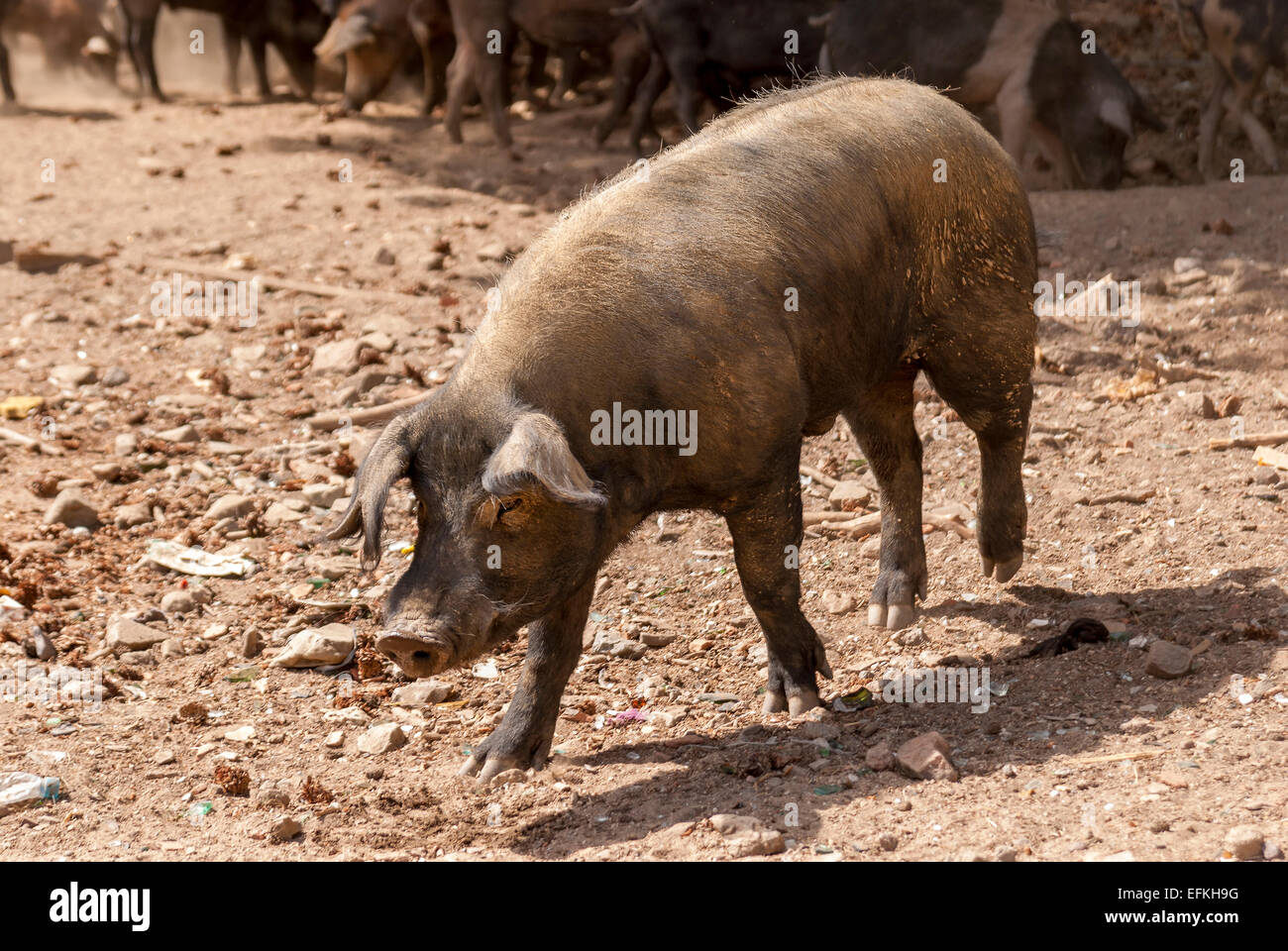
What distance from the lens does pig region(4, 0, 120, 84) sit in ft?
59.8

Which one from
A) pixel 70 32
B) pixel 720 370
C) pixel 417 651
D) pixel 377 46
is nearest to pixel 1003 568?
pixel 720 370

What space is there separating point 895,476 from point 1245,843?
2.51 meters

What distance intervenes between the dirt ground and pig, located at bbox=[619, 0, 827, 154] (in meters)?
2.93

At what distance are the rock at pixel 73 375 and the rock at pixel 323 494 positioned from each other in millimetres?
2080

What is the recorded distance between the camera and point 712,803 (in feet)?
14.3

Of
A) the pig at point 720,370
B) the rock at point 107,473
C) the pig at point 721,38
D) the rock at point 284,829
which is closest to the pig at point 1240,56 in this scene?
the pig at point 721,38

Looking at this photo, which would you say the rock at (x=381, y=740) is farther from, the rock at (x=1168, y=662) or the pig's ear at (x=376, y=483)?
the rock at (x=1168, y=662)

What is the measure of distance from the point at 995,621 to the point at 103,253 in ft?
23.0

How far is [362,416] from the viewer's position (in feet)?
24.7

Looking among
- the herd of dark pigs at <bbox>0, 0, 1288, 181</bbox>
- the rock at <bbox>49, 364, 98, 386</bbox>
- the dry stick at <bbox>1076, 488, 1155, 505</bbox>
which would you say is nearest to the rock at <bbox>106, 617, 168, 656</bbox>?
the rock at <bbox>49, 364, 98, 386</bbox>

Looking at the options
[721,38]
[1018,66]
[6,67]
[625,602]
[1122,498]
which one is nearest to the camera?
[625,602]

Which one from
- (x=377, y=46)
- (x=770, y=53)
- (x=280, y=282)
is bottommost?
(x=280, y=282)

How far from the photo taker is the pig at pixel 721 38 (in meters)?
12.9

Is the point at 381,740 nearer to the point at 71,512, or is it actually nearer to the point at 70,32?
the point at 71,512
